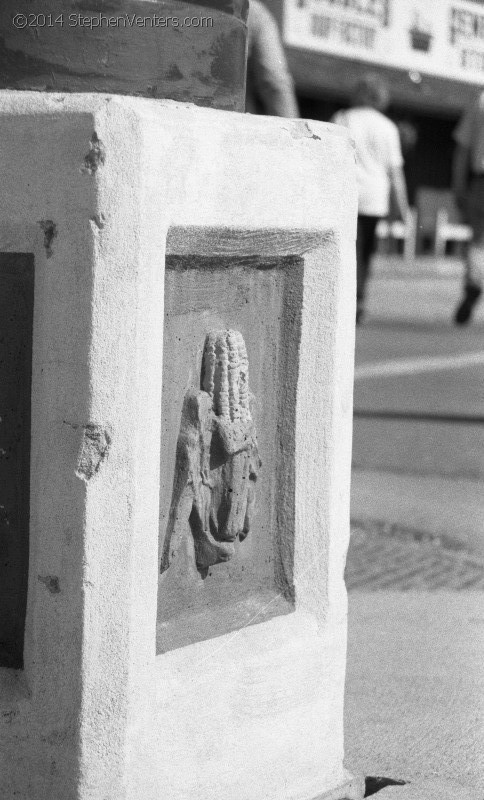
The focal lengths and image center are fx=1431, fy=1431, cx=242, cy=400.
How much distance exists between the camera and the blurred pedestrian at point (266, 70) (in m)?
6.62

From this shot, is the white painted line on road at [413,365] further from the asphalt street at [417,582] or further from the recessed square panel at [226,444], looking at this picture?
the recessed square panel at [226,444]

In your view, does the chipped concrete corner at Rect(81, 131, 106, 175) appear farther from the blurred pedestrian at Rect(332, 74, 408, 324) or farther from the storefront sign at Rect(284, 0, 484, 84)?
the storefront sign at Rect(284, 0, 484, 84)

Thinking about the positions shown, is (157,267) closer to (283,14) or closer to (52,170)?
(52,170)

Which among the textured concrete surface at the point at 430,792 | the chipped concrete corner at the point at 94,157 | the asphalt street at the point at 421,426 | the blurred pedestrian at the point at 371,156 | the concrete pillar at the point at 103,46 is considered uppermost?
the blurred pedestrian at the point at 371,156

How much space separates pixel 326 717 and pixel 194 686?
1.24ft

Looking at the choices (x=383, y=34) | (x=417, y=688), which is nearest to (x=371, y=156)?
(x=383, y=34)

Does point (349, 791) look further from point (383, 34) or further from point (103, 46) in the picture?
point (383, 34)

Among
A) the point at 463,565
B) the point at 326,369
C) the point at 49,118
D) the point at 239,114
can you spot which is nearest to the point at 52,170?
the point at 49,118

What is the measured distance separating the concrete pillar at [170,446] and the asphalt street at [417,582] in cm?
28

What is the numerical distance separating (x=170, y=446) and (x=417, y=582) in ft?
6.24

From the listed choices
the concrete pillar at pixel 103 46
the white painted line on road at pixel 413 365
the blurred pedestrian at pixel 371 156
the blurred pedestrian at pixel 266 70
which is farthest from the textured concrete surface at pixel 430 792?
the blurred pedestrian at pixel 371 156

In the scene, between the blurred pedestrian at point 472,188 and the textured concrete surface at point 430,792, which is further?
the blurred pedestrian at point 472,188

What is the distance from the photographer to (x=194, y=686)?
232 cm

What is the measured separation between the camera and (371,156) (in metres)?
10.4
